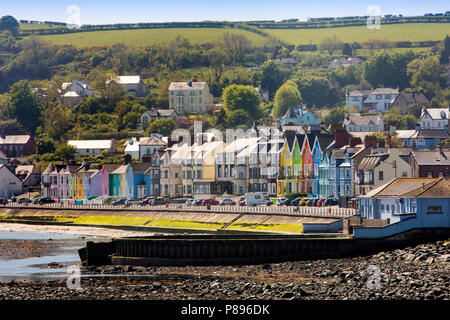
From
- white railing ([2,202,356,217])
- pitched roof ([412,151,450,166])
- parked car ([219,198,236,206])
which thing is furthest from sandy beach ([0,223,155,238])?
pitched roof ([412,151,450,166])

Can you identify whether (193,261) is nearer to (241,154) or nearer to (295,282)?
(295,282)

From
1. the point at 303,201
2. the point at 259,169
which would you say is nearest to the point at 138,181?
the point at 259,169

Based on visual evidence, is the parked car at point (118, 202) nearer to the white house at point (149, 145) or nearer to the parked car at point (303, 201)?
the parked car at point (303, 201)

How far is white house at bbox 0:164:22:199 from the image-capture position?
179125 millimetres

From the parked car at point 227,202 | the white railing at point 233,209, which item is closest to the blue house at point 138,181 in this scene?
the white railing at point 233,209

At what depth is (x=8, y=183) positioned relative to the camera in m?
180

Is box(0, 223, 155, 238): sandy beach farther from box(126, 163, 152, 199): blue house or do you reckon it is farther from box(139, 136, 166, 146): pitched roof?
box(139, 136, 166, 146): pitched roof

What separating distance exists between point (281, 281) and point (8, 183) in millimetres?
123137

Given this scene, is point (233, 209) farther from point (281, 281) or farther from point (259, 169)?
point (281, 281)

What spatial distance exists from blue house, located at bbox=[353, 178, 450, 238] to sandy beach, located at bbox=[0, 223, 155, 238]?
108 feet

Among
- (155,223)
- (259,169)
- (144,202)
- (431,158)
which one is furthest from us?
(144,202)
